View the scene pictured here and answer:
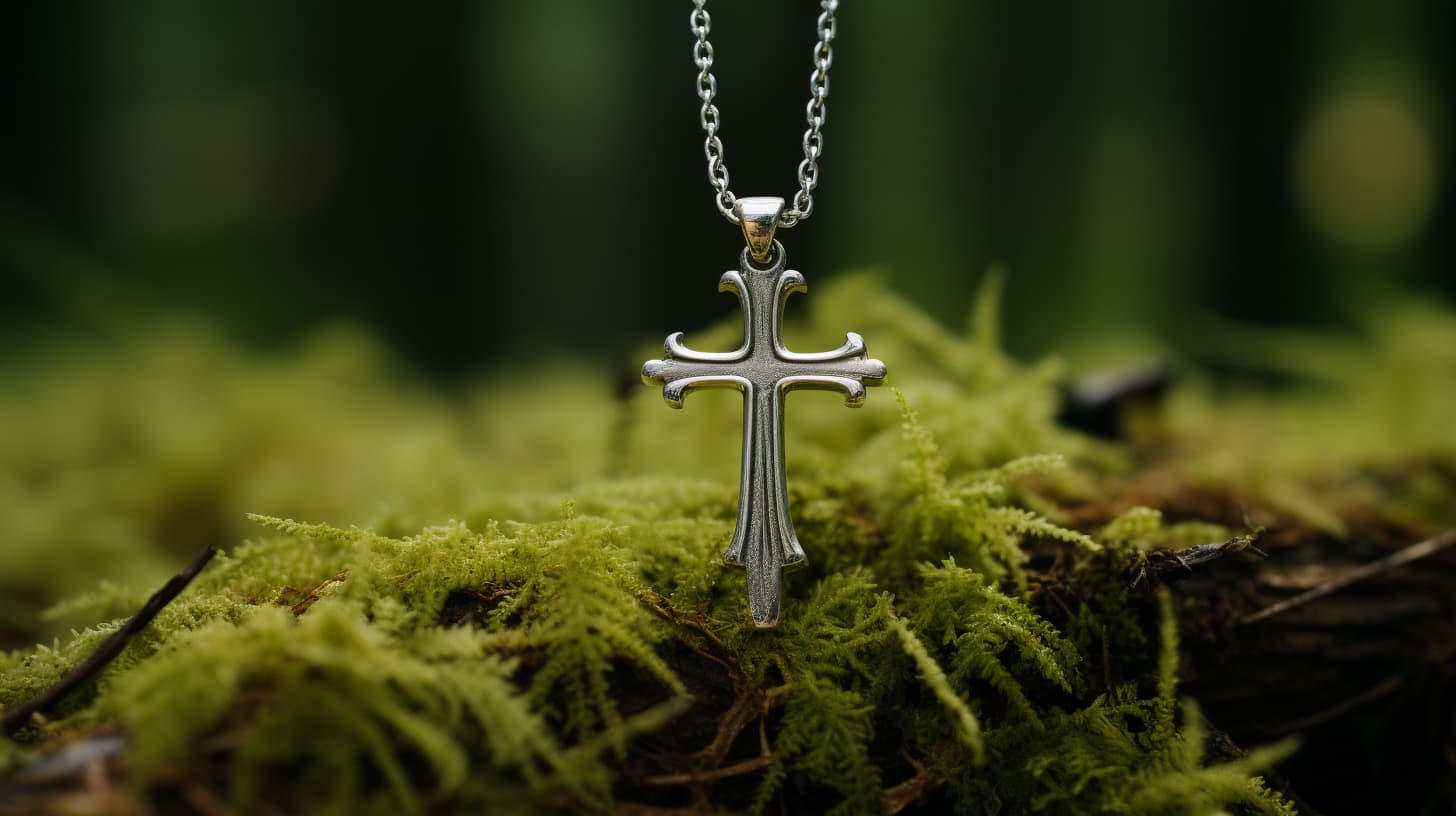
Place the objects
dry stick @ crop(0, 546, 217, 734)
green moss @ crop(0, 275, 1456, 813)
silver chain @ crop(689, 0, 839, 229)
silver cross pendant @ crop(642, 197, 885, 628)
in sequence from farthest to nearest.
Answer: silver chain @ crop(689, 0, 839, 229) < silver cross pendant @ crop(642, 197, 885, 628) < dry stick @ crop(0, 546, 217, 734) < green moss @ crop(0, 275, 1456, 813)

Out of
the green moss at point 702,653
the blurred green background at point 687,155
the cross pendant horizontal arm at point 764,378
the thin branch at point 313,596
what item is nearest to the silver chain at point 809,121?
the cross pendant horizontal arm at point 764,378

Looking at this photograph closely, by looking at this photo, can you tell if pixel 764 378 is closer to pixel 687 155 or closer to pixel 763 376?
pixel 763 376

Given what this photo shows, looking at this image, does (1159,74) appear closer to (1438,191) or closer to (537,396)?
(1438,191)

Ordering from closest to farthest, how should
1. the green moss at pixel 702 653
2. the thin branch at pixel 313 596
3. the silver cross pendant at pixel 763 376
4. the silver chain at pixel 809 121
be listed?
the green moss at pixel 702 653
the thin branch at pixel 313 596
the silver cross pendant at pixel 763 376
the silver chain at pixel 809 121

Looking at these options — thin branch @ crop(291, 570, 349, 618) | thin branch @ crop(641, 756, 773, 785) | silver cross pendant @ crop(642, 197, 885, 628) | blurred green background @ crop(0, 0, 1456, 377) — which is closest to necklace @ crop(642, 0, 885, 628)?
silver cross pendant @ crop(642, 197, 885, 628)

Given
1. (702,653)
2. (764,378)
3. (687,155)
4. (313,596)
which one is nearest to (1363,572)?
(764,378)

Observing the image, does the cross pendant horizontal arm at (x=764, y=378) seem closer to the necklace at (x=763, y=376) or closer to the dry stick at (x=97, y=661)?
the necklace at (x=763, y=376)

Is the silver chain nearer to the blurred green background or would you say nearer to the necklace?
the necklace
